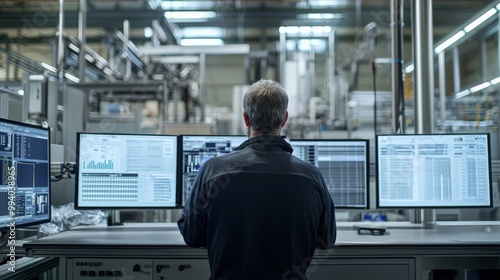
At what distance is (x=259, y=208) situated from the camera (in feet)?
3.83

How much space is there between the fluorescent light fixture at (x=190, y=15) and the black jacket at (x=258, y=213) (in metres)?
5.20

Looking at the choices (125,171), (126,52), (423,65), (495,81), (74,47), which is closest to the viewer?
(125,171)

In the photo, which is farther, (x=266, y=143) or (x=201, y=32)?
(x=201, y=32)

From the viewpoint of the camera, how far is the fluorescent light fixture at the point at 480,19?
3252 mm

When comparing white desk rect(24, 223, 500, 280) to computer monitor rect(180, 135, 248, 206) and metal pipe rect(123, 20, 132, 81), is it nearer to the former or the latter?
computer monitor rect(180, 135, 248, 206)

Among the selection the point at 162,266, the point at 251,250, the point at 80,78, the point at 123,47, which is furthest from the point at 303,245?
the point at 123,47

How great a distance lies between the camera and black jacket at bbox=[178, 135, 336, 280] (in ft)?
3.82

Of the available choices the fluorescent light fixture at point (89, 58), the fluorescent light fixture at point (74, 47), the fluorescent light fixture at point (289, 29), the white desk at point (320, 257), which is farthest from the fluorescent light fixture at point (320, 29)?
the white desk at point (320, 257)

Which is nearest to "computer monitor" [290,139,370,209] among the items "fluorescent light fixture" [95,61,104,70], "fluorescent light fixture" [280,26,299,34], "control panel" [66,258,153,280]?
"control panel" [66,258,153,280]

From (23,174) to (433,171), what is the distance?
1719 millimetres

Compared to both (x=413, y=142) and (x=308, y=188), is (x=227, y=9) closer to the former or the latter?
(x=413, y=142)

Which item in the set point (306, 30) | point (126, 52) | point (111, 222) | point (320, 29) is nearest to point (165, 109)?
point (126, 52)

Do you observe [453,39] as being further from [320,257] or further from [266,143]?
[266,143]

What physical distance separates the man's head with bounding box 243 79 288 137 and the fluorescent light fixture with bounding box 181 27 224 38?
605 cm
